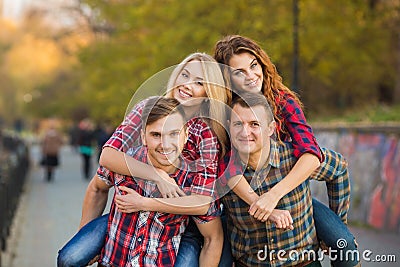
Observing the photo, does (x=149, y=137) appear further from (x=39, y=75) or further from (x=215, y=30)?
(x=39, y=75)

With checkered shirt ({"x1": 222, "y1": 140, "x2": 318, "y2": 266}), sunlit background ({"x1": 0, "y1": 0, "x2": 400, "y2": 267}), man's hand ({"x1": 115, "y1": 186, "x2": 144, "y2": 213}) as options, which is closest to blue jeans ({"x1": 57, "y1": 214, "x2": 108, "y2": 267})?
man's hand ({"x1": 115, "y1": 186, "x2": 144, "y2": 213})

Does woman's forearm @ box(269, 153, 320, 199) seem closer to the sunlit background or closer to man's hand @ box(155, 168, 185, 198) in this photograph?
man's hand @ box(155, 168, 185, 198)

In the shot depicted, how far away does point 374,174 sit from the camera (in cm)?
1245

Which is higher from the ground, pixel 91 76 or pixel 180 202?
pixel 91 76

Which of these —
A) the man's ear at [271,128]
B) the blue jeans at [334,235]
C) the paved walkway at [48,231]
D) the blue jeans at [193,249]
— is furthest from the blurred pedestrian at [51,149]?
the man's ear at [271,128]

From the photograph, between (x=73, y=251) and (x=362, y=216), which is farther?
(x=362, y=216)

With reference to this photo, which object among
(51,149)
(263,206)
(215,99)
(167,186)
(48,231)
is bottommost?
(48,231)

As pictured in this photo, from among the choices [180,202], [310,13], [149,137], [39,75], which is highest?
[39,75]

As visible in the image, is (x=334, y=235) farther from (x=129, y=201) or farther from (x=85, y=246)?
(x=85, y=246)

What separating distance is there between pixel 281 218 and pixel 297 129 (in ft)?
1.55

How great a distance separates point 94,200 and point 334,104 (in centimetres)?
2433

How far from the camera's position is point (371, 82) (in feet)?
85.2

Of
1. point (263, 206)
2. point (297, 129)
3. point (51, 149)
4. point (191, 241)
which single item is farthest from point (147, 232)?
point (51, 149)

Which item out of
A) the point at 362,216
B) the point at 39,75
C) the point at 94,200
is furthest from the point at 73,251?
the point at 39,75
